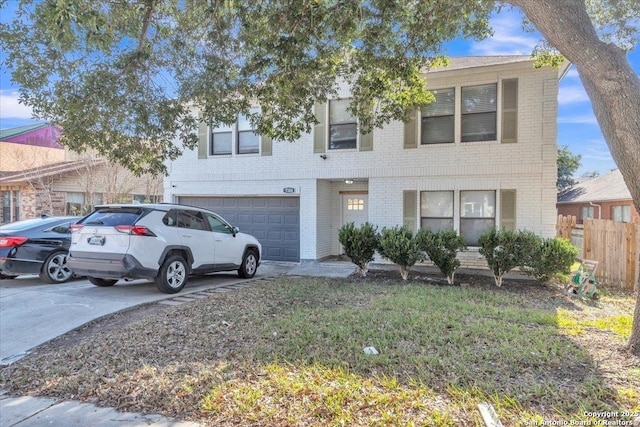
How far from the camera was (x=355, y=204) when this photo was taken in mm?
12398

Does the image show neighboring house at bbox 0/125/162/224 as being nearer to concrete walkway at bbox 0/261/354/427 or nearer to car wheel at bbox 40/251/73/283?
car wheel at bbox 40/251/73/283

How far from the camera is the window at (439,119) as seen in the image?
1036 centimetres

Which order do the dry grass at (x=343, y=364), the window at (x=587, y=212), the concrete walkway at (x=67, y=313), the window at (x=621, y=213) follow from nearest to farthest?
the dry grass at (x=343, y=364)
the concrete walkway at (x=67, y=313)
the window at (x=621, y=213)
the window at (x=587, y=212)

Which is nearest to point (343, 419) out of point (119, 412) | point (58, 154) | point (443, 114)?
point (119, 412)

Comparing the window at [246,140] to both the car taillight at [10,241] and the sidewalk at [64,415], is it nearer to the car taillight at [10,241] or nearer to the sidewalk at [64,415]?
the car taillight at [10,241]

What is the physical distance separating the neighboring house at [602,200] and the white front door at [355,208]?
13.5m

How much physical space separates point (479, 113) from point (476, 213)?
258cm

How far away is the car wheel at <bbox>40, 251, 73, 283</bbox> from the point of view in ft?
28.3

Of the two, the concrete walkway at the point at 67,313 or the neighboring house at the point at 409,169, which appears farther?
the neighboring house at the point at 409,169

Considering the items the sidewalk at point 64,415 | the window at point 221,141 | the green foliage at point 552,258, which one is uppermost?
the window at point 221,141

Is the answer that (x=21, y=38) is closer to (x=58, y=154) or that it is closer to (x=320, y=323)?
(x=320, y=323)

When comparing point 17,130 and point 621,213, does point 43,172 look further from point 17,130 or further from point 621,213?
point 621,213

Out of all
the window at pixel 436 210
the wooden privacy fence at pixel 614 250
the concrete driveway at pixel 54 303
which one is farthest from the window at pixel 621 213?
the concrete driveway at pixel 54 303

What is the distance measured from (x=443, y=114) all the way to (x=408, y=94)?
226 cm
